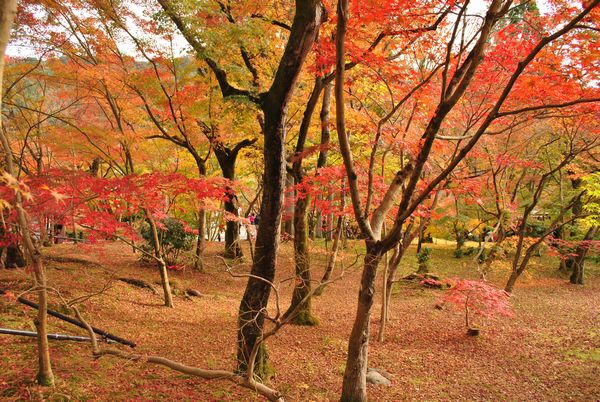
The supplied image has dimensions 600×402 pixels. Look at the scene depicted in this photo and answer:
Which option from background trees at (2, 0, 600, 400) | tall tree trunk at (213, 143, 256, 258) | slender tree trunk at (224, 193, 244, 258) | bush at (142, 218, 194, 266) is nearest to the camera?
background trees at (2, 0, 600, 400)

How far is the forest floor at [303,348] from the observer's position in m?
5.01

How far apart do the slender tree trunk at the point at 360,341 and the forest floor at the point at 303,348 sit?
32 cm

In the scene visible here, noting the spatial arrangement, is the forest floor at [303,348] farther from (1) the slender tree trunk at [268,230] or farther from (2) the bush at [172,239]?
(1) the slender tree trunk at [268,230]

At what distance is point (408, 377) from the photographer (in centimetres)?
666

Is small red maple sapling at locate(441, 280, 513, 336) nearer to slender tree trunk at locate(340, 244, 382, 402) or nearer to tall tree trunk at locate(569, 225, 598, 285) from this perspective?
slender tree trunk at locate(340, 244, 382, 402)

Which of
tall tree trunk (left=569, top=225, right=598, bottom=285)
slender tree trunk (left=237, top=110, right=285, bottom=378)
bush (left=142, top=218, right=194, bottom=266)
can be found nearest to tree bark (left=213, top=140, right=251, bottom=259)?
bush (left=142, top=218, right=194, bottom=266)

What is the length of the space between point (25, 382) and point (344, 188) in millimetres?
6314

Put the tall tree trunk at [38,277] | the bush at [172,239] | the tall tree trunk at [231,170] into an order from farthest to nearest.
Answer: the tall tree trunk at [231,170] → the bush at [172,239] → the tall tree trunk at [38,277]

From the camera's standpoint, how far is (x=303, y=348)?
24.5 feet

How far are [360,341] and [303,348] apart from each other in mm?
2741

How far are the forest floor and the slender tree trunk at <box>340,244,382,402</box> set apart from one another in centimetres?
32

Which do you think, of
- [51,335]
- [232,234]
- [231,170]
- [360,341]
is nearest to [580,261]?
[232,234]

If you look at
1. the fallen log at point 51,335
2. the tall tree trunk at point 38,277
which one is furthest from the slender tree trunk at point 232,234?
the tall tree trunk at point 38,277

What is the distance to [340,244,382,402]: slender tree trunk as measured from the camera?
495 centimetres
